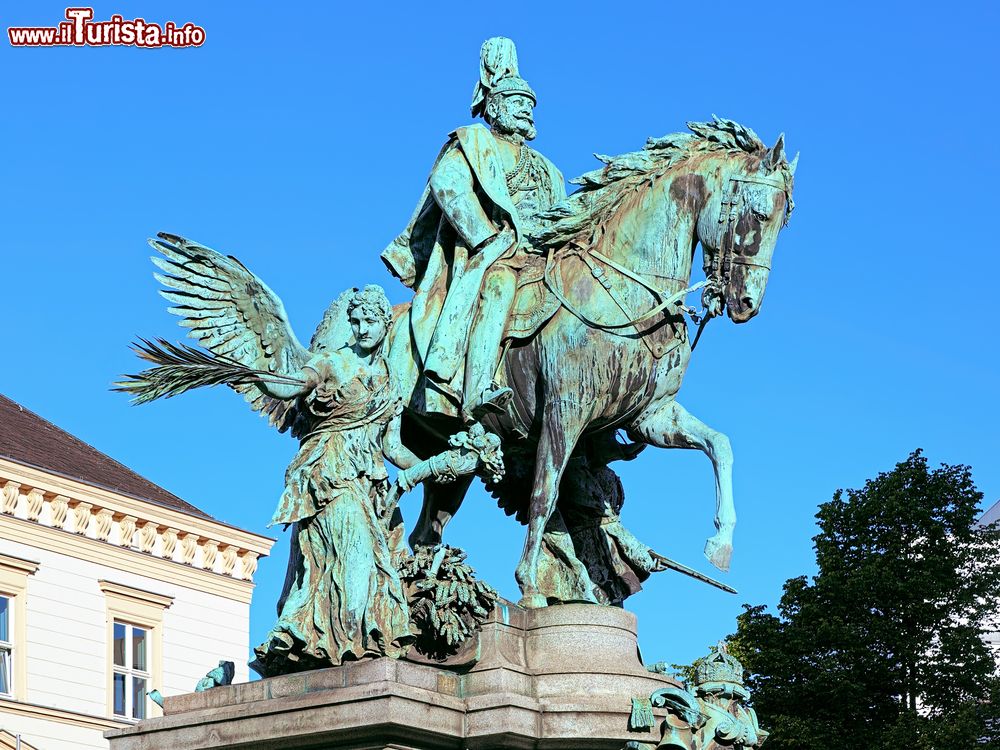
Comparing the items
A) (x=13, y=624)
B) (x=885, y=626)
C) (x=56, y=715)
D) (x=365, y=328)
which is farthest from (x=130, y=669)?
(x=365, y=328)

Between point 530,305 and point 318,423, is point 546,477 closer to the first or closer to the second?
point 530,305

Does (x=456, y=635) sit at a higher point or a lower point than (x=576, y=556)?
lower

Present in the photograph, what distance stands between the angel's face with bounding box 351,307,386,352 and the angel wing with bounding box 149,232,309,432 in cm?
38

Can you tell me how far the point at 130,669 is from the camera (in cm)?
4191

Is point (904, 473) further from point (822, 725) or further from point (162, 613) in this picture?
point (162, 613)

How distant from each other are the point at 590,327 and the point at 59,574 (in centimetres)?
2785

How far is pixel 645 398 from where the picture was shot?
14344 mm

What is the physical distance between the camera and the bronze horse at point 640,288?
1420cm

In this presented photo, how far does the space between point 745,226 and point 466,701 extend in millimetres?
3768

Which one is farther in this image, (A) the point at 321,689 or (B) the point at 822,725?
(B) the point at 822,725

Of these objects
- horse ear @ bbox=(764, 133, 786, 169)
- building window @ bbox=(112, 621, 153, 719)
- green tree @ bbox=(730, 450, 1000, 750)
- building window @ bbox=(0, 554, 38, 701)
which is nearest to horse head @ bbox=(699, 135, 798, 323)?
horse ear @ bbox=(764, 133, 786, 169)

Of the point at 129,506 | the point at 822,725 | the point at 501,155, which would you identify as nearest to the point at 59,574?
the point at 129,506

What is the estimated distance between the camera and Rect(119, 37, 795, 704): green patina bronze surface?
13898 mm

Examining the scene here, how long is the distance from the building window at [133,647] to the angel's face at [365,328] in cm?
2809
